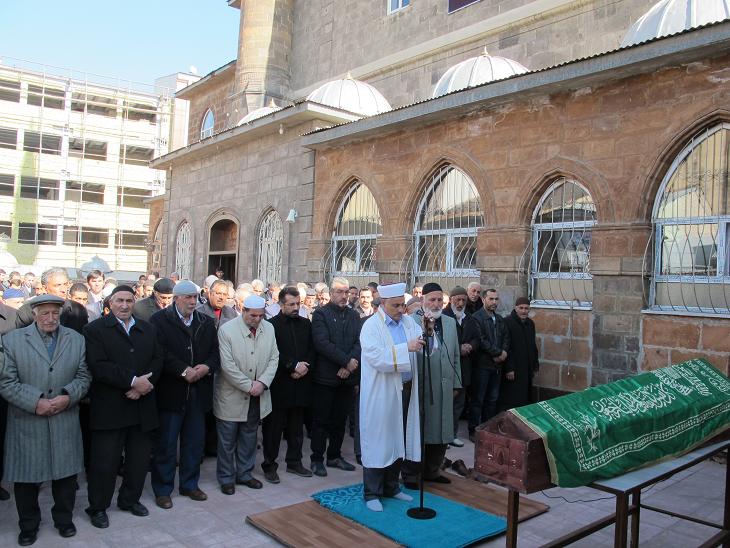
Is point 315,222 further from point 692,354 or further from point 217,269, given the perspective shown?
point 692,354

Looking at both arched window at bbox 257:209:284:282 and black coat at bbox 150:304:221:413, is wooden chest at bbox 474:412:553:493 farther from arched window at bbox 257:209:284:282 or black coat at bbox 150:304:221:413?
arched window at bbox 257:209:284:282

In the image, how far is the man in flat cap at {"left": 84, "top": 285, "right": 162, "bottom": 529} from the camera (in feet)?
15.1

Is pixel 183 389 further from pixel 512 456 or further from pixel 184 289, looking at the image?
pixel 512 456

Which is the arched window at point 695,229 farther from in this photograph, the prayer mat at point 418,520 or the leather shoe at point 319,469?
the leather shoe at point 319,469

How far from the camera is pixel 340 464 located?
633 centimetres

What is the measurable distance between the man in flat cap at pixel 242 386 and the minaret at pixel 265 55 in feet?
47.0

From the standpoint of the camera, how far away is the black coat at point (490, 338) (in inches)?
293

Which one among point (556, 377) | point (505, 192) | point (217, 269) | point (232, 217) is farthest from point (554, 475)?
point (217, 269)

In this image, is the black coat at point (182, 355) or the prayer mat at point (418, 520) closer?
the prayer mat at point (418, 520)

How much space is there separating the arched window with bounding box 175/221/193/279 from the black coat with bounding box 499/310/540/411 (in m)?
11.9

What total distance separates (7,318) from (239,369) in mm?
2261

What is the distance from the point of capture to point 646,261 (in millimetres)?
7617

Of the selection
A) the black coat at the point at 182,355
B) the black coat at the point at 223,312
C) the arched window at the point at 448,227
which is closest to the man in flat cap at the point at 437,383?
the black coat at the point at 182,355

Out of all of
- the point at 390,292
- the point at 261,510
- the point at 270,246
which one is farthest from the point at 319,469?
the point at 270,246
